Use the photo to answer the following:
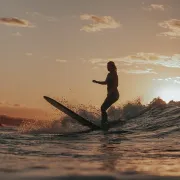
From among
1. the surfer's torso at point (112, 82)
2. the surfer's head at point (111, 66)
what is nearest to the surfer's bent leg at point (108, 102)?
the surfer's torso at point (112, 82)

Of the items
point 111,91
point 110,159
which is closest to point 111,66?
point 111,91

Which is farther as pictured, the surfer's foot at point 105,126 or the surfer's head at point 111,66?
the surfer's head at point 111,66

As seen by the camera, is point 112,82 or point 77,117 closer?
point 77,117

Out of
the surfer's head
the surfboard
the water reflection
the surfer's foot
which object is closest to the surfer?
the surfer's head

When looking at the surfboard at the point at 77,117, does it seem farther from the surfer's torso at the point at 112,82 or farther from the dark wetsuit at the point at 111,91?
the surfer's torso at the point at 112,82

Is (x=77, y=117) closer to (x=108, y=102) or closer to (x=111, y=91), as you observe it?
(x=108, y=102)

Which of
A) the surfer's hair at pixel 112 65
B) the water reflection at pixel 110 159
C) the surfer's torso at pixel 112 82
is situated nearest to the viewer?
the water reflection at pixel 110 159

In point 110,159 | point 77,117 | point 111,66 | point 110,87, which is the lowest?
point 110,159

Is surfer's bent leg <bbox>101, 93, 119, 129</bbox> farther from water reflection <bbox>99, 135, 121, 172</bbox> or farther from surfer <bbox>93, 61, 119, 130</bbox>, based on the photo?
water reflection <bbox>99, 135, 121, 172</bbox>

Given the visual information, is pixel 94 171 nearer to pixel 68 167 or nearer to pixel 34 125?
pixel 68 167

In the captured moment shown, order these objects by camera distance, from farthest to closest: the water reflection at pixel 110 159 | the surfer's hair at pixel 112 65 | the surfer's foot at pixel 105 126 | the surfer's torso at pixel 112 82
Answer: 1. the surfer's torso at pixel 112 82
2. the surfer's hair at pixel 112 65
3. the surfer's foot at pixel 105 126
4. the water reflection at pixel 110 159

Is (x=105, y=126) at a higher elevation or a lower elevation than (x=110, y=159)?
higher

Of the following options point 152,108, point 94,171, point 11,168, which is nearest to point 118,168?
point 94,171

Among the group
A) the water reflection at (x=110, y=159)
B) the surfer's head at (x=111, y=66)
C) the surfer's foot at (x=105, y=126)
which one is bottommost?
the water reflection at (x=110, y=159)
